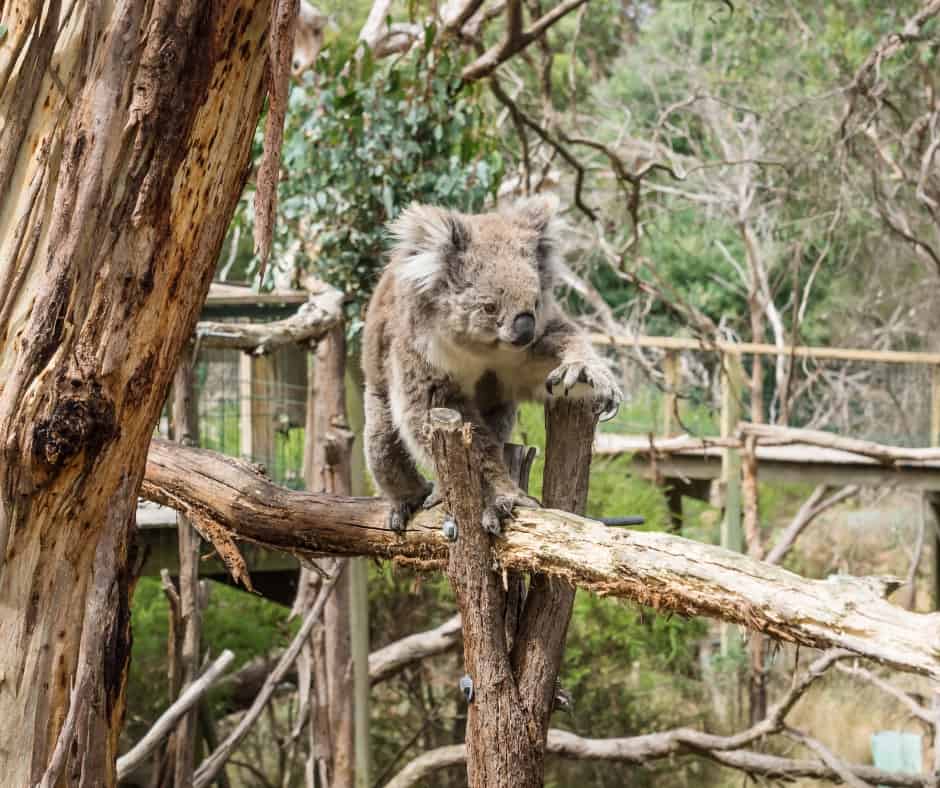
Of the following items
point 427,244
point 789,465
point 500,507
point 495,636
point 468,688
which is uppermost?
point 427,244

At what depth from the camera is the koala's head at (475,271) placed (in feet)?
8.27

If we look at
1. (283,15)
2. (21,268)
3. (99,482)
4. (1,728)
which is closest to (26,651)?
(1,728)

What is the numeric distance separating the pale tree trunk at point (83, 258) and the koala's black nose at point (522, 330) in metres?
0.94

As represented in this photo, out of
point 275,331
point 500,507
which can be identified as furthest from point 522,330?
point 275,331

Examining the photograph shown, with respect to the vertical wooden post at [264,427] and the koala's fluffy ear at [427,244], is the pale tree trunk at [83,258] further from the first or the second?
the vertical wooden post at [264,427]

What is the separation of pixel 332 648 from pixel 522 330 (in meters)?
1.65

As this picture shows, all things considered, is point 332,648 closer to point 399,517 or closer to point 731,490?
point 399,517

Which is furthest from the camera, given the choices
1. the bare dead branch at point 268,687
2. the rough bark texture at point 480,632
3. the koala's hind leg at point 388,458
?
the bare dead branch at point 268,687

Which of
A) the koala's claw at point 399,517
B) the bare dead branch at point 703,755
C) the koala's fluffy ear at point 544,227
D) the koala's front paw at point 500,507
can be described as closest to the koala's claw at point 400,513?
the koala's claw at point 399,517

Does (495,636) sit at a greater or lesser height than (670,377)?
lesser

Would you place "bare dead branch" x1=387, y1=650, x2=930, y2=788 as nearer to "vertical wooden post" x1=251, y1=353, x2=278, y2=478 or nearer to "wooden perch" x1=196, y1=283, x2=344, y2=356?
"vertical wooden post" x1=251, y1=353, x2=278, y2=478

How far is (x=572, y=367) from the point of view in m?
2.25

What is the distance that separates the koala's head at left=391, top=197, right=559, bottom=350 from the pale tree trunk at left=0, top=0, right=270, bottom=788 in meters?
0.99

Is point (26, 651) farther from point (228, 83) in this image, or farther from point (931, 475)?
point (931, 475)
